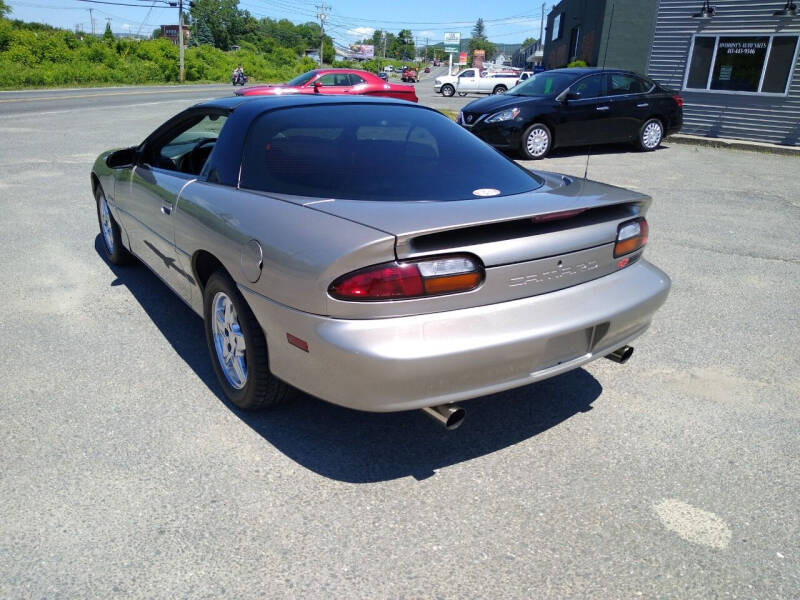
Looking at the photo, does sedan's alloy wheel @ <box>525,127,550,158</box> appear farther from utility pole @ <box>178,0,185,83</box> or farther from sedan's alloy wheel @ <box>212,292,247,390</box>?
utility pole @ <box>178,0,185,83</box>

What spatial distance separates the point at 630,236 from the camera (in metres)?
3.08

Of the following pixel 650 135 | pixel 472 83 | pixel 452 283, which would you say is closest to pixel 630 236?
pixel 452 283

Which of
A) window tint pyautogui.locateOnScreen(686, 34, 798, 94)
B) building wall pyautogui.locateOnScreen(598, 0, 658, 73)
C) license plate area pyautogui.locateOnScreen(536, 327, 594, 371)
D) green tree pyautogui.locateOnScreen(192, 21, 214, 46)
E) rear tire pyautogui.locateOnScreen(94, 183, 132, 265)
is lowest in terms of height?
rear tire pyautogui.locateOnScreen(94, 183, 132, 265)

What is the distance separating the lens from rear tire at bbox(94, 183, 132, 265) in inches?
201

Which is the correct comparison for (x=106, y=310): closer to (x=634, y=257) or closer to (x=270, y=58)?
(x=634, y=257)

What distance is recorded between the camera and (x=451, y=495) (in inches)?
103

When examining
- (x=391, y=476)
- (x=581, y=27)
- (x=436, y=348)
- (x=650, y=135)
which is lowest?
(x=391, y=476)

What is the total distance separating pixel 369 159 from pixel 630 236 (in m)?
1.30

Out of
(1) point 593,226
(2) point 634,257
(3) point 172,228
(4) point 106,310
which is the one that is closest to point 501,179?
(1) point 593,226

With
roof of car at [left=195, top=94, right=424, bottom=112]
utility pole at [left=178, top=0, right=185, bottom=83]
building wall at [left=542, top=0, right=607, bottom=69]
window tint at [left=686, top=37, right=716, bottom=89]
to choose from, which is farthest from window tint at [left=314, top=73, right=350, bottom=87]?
utility pole at [left=178, top=0, right=185, bottom=83]

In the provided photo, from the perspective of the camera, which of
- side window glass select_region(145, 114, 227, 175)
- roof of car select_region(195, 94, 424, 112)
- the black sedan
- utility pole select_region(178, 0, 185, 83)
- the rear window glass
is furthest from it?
utility pole select_region(178, 0, 185, 83)

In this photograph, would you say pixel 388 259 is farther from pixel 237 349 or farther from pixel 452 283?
pixel 237 349

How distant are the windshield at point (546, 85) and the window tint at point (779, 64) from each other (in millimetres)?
5545

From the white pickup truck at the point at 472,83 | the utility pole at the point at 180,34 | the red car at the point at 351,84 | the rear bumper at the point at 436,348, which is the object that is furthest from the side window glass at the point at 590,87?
the utility pole at the point at 180,34
